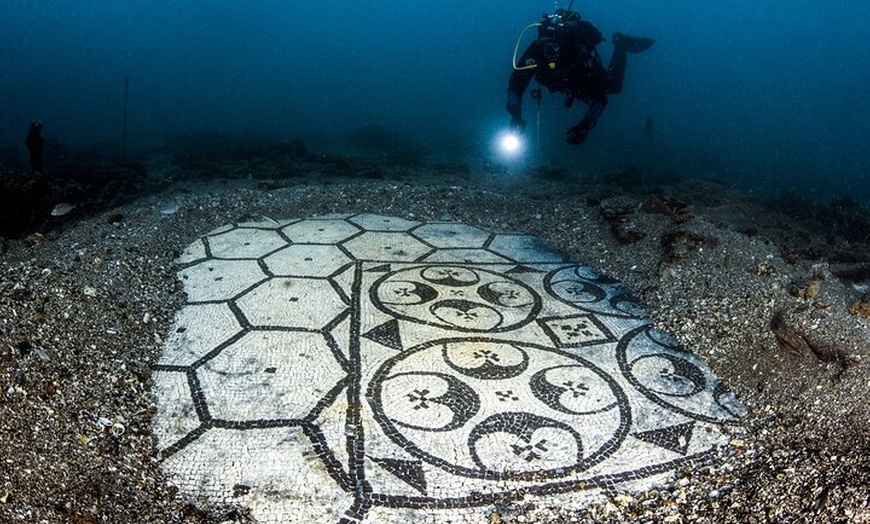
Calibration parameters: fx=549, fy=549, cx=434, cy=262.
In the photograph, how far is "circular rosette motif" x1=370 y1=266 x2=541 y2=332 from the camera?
5.07 metres

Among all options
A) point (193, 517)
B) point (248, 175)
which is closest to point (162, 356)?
point (193, 517)

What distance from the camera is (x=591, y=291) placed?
580 centimetres

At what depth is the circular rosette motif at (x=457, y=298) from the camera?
5066mm

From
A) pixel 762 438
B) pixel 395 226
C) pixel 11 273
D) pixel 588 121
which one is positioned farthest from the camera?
pixel 395 226

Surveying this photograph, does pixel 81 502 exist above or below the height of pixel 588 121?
below

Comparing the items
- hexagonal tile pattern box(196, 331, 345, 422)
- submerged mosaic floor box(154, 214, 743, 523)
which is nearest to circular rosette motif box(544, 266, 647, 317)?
submerged mosaic floor box(154, 214, 743, 523)

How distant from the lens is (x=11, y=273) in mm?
4645

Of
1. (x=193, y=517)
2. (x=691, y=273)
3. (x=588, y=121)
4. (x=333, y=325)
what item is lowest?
(x=193, y=517)

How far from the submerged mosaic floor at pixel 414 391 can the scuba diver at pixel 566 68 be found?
240 cm

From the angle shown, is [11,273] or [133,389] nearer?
[133,389]

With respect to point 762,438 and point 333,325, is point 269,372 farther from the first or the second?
point 762,438

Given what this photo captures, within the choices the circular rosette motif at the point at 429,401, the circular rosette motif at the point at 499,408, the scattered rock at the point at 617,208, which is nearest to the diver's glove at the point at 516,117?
the scattered rock at the point at 617,208

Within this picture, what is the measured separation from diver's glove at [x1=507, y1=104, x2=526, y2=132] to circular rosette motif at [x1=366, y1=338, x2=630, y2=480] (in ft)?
12.4

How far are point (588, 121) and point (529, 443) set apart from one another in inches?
197
